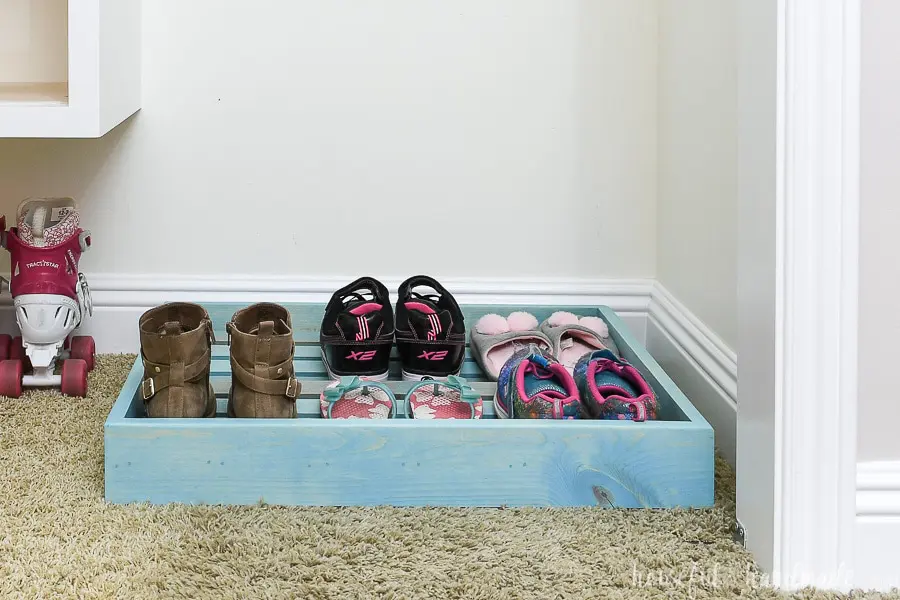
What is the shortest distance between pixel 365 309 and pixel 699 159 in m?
0.60

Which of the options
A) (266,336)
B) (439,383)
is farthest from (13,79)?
(439,383)

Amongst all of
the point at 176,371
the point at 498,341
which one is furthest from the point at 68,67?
the point at 498,341

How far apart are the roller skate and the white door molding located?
1.11 m

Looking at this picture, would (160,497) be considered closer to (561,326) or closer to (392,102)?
(561,326)

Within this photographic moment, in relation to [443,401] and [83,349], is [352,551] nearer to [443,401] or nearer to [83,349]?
[443,401]

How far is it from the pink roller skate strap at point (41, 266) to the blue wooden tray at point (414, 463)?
439 mm

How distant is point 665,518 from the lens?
1162mm

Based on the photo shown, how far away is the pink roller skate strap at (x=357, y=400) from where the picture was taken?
1.31 meters

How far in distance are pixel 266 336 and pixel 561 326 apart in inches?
21.6

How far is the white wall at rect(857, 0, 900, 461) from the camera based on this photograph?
3.28ft

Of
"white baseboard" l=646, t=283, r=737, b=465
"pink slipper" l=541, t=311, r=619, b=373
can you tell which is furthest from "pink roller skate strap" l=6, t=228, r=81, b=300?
"white baseboard" l=646, t=283, r=737, b=465

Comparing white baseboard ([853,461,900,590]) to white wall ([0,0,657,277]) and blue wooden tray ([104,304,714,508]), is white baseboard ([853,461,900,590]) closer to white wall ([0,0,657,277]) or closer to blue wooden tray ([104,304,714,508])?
blue wooden tray ([104,304,714,508])

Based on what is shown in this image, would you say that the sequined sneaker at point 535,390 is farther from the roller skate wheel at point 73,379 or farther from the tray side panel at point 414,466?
the roller skate wheel at point 73,379

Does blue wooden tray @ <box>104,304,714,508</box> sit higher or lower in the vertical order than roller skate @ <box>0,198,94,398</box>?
lower
